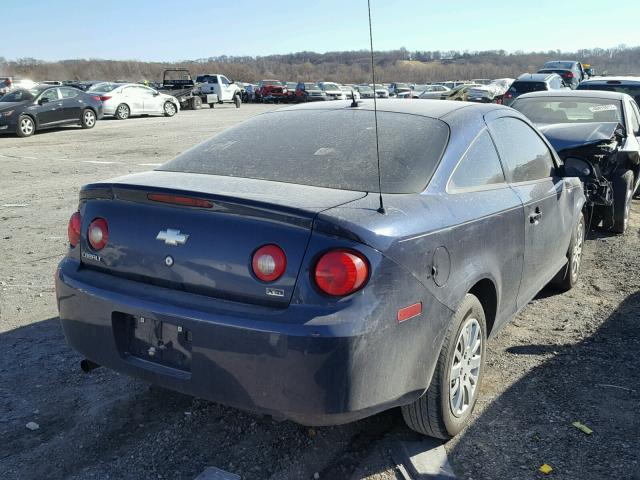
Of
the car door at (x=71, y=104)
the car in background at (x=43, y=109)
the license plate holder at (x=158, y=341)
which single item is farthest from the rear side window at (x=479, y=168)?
the car door at (x=71, y=104)

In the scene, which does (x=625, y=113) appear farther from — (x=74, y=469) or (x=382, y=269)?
(x=74, y=469)

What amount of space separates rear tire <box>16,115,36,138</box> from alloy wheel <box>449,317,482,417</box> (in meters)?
18.0

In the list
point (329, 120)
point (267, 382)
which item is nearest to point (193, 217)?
point (267, 382)

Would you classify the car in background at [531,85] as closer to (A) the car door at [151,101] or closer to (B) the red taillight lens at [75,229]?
(A) the car door at [151,101]

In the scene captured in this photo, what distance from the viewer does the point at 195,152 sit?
3.73 meters

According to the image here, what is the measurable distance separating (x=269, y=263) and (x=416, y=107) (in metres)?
1.77

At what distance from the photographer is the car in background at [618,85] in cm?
1184

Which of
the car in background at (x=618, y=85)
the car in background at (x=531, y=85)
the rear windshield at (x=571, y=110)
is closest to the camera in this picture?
the rear windshield at (x=571, y=110)

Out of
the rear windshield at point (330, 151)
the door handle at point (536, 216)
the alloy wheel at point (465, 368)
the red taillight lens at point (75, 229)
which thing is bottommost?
the alloy wheel at point (465, 368)

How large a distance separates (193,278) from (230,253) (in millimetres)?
212

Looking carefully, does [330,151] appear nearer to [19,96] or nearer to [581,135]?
[581,135]

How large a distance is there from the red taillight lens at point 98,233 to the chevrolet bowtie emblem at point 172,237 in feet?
1.20

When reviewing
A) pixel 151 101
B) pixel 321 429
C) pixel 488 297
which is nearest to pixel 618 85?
pixel 488 297

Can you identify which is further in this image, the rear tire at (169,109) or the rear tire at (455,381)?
the rear tire at (169,109)
